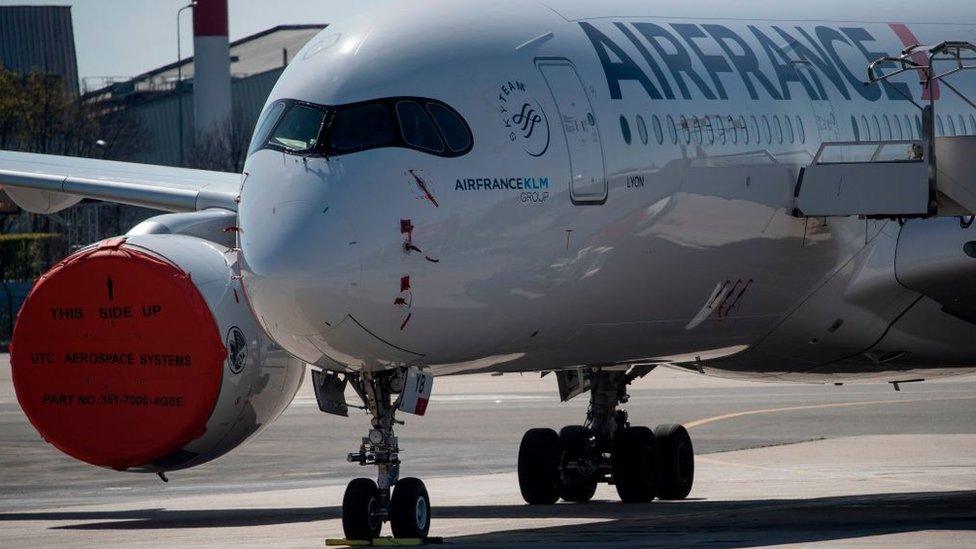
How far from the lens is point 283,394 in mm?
17859

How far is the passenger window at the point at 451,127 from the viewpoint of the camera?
14.5 m

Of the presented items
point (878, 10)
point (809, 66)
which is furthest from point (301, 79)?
point (878, 10)

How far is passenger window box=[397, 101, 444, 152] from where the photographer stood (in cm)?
1429

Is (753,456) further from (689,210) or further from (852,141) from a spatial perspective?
(689,210)

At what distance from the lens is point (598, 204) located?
15391mm

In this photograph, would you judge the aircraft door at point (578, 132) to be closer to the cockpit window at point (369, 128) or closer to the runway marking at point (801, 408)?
the cockpit window at point (369, 128)

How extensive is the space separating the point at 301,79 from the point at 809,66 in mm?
5315

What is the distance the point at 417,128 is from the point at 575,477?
6396 millimetres

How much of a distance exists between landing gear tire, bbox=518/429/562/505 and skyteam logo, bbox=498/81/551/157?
210 inches

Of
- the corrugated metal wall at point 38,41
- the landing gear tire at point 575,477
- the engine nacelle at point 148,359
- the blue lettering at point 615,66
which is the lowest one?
the landing gear tire at point 575,477

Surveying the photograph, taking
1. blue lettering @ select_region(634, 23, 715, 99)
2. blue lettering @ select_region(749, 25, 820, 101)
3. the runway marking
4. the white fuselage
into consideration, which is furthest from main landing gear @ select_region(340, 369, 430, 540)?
the runway marking

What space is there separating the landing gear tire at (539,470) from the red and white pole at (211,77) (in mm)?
62309

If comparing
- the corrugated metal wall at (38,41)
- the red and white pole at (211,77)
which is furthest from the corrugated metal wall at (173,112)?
the corrugated metal wall at (38,41)

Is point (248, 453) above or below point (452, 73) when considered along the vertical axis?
below
